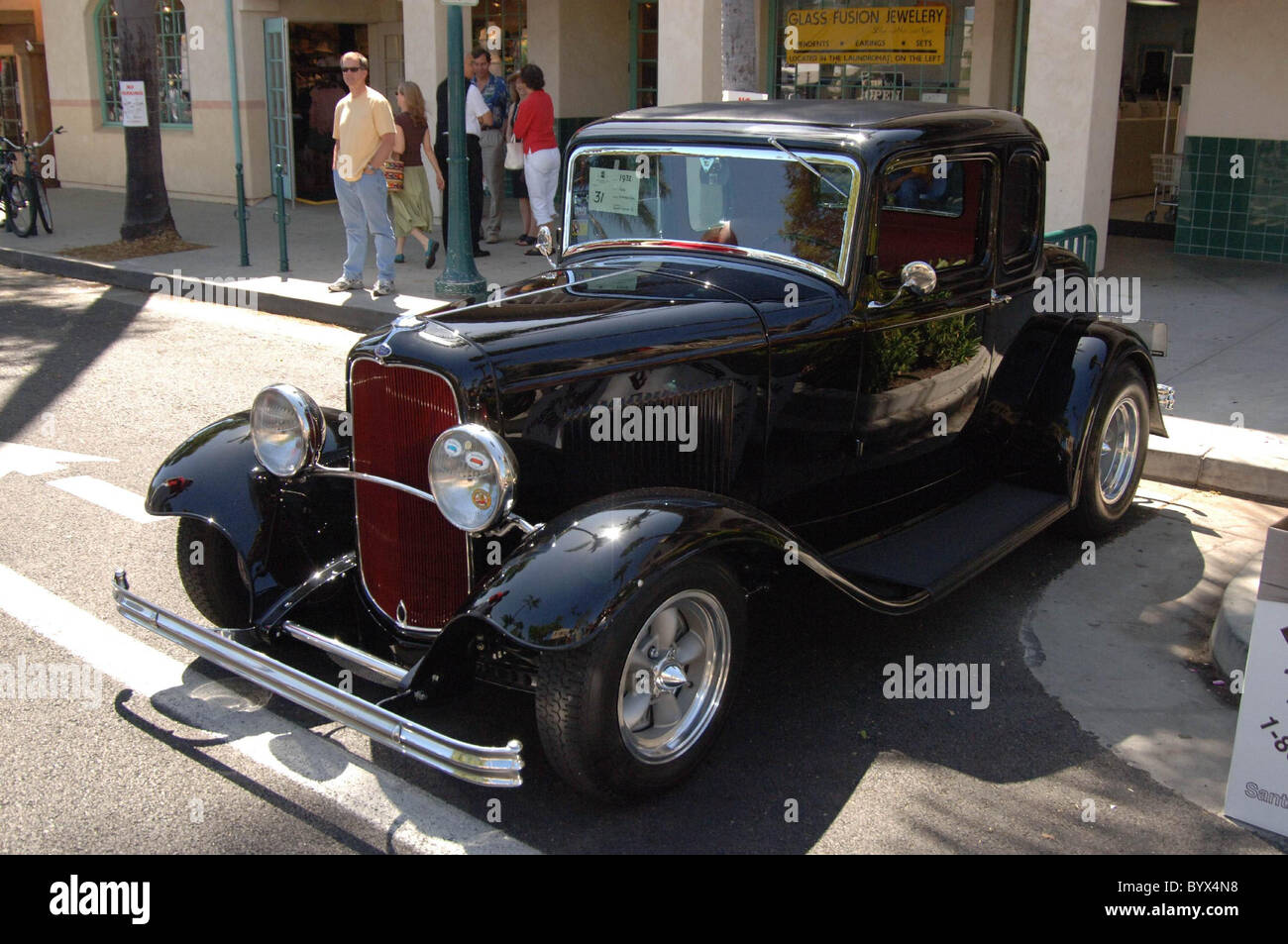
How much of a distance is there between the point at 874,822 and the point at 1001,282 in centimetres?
267

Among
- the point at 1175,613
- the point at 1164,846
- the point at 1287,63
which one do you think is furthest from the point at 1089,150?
the point at 1164,846

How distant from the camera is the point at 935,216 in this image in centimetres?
495

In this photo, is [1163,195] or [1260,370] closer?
[1260,370]

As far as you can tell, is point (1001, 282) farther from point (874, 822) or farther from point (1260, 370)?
point (1260, 370)

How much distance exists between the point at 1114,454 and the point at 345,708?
405 centimetres

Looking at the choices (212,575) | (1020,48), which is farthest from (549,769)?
(1020,48)

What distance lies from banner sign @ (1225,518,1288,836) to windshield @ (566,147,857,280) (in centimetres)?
177

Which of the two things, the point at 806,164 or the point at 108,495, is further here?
the point at 108,495

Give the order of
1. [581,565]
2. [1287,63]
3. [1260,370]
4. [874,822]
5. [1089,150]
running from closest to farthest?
1. [581,565]
2. [874,822]
3. [1260,370]
4. [1089,150]
5. [1287,63]

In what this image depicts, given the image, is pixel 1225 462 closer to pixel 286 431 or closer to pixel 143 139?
pixel 286 431

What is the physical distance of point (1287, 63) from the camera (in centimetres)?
1071

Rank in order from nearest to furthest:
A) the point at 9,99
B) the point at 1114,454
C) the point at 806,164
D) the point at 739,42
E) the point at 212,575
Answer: the point at 212,575, the point at 806,164, the point at 1114,454, the point at 739,42, the point at 9,99

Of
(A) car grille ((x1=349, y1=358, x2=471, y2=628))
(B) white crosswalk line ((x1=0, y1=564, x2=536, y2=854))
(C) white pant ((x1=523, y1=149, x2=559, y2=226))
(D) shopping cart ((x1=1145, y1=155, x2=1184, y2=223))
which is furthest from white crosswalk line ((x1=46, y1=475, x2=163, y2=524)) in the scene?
(D) shopping cart ((x1=1145, y1=155, x2=1184, y2=223))

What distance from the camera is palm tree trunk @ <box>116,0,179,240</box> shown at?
12750 millimetres
